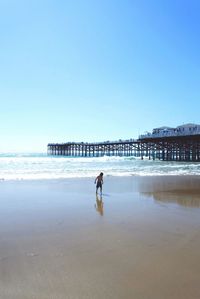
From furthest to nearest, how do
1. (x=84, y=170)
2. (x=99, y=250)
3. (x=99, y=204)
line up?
(x=84, y=170) < (x=99, y=204) < (x=99, y=250)

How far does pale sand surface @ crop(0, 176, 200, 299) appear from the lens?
4848mm

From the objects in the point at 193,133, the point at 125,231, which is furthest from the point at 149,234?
the point at 193,133

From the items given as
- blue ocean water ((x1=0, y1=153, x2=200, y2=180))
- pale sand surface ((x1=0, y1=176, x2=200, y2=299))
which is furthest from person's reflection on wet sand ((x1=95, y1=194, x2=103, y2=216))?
blue ocean water ((x1=0, y1=153, x2=200, y2=180))

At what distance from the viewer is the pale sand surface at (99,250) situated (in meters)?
4.85

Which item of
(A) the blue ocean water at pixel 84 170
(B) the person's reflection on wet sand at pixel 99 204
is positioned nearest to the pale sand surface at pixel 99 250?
(B) the person's reflection on wet sand at pixel 99 204

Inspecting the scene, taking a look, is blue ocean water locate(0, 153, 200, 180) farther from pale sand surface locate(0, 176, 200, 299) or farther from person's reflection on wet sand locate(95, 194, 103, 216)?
pale sand surface locate(0, 176, 200, 299)

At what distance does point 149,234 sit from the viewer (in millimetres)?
8031

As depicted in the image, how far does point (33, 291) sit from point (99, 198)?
9.35 metres

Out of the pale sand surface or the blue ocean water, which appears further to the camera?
the blue ocean water

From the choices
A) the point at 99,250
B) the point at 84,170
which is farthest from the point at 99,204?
the point at 84,170

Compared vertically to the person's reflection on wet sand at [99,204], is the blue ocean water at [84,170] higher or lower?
higher

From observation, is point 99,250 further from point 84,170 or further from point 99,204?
point 84,170

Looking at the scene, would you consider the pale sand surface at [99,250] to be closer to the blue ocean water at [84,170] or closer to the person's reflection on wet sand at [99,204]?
the person's reflection on wet sand at [99,204]

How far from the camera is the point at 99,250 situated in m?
6.62
